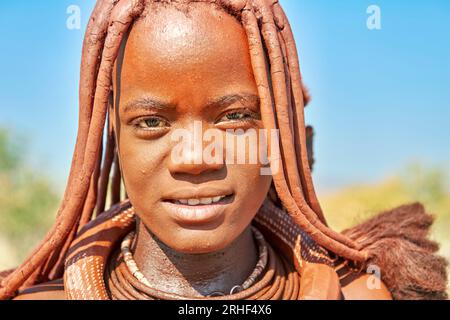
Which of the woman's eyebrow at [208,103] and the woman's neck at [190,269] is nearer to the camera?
the woman's eyebrow at [208,103]

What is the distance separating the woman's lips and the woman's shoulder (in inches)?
26.0

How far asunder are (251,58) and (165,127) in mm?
426

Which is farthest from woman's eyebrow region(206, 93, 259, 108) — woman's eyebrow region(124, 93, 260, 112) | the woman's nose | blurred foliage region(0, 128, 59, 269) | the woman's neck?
blurred foliage region(0, 128, 59, 269)

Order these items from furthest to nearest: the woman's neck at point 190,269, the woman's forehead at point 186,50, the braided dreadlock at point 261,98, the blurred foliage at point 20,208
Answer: the blurred foliage at point 20,208 → the woman's neck at point 190,269 → the braided dreadlock at point 261,98 → the woman's forehead at point 186,50

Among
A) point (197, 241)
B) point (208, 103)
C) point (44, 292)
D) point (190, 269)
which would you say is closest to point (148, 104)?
point (208, 103)

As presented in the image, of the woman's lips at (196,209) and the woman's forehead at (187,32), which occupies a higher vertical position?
the woman's forehead at (187,32)

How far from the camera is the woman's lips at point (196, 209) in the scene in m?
2.40

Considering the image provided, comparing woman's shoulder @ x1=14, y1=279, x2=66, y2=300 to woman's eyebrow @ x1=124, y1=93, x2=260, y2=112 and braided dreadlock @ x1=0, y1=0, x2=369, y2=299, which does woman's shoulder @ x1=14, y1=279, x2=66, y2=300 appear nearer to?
braided dreadlock @ x1=0, y1=0, x2=369, y2=299

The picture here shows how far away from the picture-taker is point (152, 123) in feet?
7.99

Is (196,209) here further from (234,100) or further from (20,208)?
(20,208)

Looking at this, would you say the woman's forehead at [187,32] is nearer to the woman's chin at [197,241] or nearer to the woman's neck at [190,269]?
the woman's chin at [197,241]

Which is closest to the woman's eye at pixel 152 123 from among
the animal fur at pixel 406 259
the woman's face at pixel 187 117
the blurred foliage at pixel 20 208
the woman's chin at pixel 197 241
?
the woman's face at pixel 187 117

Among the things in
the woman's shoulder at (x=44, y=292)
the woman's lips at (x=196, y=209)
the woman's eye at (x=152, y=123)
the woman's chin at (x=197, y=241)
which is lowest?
the woman's shoulder at (x=44, y=292)

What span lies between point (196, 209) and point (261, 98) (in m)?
0.49
